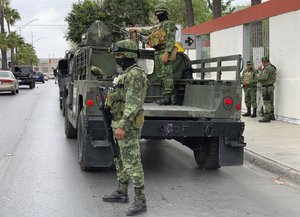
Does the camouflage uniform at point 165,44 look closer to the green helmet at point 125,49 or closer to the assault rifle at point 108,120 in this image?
the assault rifle at point 108,120

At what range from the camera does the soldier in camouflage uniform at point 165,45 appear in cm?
793

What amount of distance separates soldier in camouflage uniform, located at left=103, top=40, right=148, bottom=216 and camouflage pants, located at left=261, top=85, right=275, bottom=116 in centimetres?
826

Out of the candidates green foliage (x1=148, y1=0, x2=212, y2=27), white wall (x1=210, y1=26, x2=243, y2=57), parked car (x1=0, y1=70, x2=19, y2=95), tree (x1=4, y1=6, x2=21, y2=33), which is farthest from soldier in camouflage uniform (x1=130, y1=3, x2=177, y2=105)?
tree (x1=4, y1=6, x2=21, y2=33)

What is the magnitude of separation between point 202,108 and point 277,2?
6.97 metres

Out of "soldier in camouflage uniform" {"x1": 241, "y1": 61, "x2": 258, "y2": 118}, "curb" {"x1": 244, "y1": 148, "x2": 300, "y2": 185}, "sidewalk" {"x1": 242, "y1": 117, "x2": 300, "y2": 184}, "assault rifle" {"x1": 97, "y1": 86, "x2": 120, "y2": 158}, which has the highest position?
"soldier in camouflage uniform" {"x1": 241, "y1": 61, "x2": 258, "y2": 118}

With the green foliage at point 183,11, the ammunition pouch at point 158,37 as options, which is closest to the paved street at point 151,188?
the ammunition pouch at point 158,37

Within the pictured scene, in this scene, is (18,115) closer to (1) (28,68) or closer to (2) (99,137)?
(2) (99,137)

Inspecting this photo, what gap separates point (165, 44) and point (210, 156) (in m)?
2.02

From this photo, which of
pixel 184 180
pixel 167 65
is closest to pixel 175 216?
pixel 184 180

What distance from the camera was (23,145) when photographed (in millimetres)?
9852

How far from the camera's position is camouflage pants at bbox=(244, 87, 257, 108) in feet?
45.8

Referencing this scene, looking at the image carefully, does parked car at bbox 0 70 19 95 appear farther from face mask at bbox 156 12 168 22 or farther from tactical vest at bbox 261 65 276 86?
face mask at bbox 156 12 168 22

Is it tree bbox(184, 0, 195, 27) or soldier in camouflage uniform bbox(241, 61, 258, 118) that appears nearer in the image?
soldier in camouflage uniform bbox(241, 61, 258, 118)

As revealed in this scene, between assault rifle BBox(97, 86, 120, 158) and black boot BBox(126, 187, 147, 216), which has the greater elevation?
assault rifle BBox(97, 86, 120, 158)
